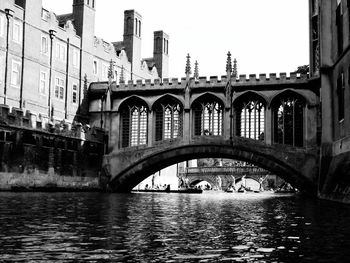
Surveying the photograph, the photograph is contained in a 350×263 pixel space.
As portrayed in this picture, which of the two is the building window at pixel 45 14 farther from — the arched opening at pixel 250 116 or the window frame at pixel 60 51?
the arched opening at pixel 250 116

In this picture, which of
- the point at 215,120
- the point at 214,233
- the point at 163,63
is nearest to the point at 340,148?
the point at 215,120

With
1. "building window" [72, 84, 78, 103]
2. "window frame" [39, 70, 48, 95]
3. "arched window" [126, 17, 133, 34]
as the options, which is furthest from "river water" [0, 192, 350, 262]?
"arched window" [126, 17, 133, 34]

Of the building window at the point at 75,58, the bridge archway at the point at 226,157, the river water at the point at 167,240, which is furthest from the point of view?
the building window at the point at 75,58

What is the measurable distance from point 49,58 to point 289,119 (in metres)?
19.9

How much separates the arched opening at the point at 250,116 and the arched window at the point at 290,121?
3.51 feet

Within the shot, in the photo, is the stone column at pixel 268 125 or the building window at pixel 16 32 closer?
the stone column at pixel 268 125

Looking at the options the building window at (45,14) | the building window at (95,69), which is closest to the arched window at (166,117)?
the building window at (95,69)

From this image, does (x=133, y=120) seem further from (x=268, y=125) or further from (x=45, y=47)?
(x=268, y=125)

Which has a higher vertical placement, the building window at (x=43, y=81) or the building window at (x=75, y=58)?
the building window at (x=75, y=58)

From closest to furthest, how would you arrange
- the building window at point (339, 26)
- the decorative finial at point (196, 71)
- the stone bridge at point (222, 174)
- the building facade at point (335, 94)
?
the building facade at point (335, 94) → the building window at point (339, 26) → the decorative finial at point (196, 71) → the stone bridge at point (222, 174)

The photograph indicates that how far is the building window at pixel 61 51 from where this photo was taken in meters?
45.6

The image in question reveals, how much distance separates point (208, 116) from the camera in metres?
41.7

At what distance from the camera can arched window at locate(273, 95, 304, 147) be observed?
39250 millimetres

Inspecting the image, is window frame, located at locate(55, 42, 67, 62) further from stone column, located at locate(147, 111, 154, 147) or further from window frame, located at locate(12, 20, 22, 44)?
stone column, located at locate(147, 111, 154, 147)
